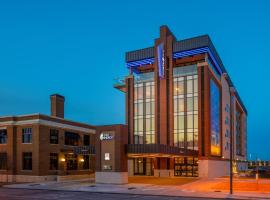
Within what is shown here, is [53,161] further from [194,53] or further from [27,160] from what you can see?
[194,53]

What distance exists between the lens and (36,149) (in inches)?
2004

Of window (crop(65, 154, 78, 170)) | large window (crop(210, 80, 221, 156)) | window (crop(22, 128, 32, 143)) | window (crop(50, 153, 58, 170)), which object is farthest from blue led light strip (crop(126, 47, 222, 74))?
window (crop(22, 128, 32, 143))

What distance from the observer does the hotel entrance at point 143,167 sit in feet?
206

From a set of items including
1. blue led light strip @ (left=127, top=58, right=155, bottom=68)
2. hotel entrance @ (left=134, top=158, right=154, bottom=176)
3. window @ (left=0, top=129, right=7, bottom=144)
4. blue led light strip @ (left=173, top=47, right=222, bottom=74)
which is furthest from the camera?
blue led light strip @ (left=127, top=58, right=155, bottom=68)

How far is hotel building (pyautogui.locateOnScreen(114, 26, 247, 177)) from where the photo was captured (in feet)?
195

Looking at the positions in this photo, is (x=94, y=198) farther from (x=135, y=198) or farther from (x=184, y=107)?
(x=184, y=107)

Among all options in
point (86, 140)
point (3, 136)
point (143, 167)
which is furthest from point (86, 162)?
point (3, 136)

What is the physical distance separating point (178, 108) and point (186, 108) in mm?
1521

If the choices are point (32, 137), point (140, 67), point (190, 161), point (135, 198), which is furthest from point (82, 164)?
point (135, 198)

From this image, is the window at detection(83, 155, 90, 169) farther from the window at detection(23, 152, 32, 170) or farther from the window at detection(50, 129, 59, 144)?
the window at detection(23, 152, 32, 170)

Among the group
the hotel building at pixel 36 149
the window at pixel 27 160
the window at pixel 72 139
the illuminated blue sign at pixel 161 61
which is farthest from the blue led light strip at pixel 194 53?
the window at pixel 27 160

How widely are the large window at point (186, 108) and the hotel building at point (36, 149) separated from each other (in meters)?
16.9

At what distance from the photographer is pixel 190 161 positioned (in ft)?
196

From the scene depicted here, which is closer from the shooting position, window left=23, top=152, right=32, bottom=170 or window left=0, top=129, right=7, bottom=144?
window left=23, top=152, right=32, bottom=170
